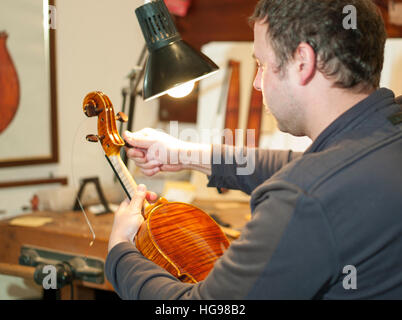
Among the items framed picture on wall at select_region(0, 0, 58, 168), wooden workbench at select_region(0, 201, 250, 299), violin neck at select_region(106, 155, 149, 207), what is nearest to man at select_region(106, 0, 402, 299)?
violin neck at select_region(106, 155, 149, 207)

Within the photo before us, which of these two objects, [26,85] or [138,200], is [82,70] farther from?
[138,200]

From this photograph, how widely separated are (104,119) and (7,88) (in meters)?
0.88

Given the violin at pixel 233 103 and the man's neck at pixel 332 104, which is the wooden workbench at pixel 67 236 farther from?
the man's neck at pixel 332 104

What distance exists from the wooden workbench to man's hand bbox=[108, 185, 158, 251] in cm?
51

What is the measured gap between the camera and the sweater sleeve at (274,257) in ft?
2.05

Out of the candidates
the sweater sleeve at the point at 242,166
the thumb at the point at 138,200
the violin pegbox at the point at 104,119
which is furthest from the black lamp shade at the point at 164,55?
the sweater sleeve at the point at 242,166

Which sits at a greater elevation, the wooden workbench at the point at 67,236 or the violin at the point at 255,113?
the violin at the point at 255,113

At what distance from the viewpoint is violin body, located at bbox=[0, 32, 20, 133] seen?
167 centimetres

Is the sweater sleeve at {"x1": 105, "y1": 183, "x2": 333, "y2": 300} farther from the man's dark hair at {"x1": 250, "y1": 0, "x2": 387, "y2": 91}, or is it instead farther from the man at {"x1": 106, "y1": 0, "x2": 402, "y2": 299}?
the man's dark hair at {"x1": 250, "y1": 0, "x2": 387, "y2": 91}

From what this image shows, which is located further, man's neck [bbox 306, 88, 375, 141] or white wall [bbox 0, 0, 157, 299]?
white wall [bbox 0, 0, 157, 299]

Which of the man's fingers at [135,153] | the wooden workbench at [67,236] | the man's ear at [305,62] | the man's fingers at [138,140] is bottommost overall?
the wooden workbench at [67,236]

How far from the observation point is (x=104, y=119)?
108 centimetres

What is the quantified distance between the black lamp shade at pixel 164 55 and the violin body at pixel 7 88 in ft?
3.25
